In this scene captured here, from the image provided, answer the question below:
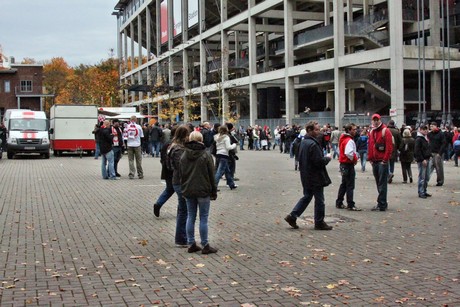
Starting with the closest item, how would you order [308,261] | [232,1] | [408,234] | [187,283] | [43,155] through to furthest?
[187,283], [308,261], [408,234], [43,155], [232,1]

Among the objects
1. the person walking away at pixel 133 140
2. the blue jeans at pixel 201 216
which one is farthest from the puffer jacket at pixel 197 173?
the person walking away at pixel 133 140

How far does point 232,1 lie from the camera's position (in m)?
58.9

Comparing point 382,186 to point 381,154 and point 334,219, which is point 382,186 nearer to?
point 381,154

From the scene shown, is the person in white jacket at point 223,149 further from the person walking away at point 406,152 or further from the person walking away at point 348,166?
the person walking away at point 406,152

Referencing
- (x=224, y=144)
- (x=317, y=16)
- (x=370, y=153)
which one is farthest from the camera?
(x=317, y=16)

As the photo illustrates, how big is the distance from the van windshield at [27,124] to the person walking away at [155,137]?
582cm

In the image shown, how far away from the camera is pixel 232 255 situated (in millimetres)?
7871

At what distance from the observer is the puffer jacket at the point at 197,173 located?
26.0 feet

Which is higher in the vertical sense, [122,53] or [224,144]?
[122,53]

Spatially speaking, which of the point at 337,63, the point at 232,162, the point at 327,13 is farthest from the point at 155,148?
the point at 327,13

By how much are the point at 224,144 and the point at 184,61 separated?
5387 cm

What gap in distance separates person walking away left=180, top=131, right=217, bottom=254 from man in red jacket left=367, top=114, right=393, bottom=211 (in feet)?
16.6

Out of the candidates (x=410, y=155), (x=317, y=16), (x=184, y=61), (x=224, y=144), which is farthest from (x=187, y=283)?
(x=184, y=61)

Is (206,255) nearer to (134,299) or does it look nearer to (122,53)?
(134,299)
